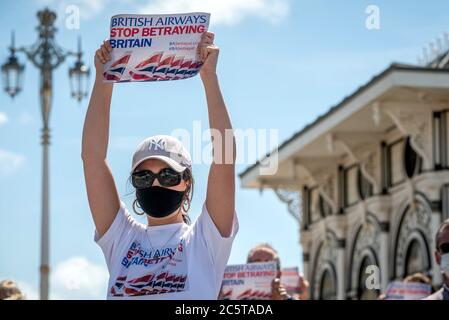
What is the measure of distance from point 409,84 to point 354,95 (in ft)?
8.95

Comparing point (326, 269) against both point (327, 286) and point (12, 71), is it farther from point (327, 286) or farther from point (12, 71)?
point (12, 71)

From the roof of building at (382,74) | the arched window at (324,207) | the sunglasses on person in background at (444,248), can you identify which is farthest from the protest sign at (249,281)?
the arched window at (324,207)

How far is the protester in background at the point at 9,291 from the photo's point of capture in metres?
9.70

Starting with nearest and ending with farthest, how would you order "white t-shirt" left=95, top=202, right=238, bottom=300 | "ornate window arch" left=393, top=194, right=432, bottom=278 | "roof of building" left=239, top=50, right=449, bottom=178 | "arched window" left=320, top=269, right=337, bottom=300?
"white t-shirt" left=95, top=202, right=238, bottom=300, "roof of building" left=239, top=50, right=449, bottom=178, "ornate window arch" left=393, top=194, right=432, bottom=278, "arched window" left=320, top=269, right=337, bottom=300

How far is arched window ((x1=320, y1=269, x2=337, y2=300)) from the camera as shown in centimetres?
3590

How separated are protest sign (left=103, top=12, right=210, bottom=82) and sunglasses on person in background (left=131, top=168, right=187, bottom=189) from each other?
40 centimetres

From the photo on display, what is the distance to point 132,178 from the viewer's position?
575 centimetres

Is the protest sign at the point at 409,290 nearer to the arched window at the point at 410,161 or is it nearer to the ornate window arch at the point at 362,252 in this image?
the arched window at the point at 410,161

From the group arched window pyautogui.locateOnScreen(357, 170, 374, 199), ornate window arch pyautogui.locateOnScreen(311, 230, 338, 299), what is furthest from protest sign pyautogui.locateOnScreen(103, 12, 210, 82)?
ornate window arch pyautogui.locateOnScreen(311, 230, 338, 299)

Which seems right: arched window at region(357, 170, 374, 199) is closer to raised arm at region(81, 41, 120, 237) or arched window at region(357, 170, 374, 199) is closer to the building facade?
the building facade

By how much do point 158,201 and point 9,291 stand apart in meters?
4.36

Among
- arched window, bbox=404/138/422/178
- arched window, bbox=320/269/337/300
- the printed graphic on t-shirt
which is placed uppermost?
arched window, bbox=404/138/422/178

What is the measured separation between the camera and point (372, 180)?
3061 centimetres
